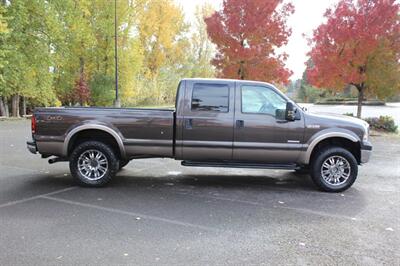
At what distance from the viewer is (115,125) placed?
22.3 feet

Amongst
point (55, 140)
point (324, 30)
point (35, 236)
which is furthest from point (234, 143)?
point (324, 30)

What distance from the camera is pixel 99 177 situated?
22.4ft

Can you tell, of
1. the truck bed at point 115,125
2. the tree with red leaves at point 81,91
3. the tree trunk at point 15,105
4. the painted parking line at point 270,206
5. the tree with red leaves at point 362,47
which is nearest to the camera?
the painted parking line at point 270,206

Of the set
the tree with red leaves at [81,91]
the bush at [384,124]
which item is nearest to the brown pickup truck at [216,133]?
the bush at [384,124]

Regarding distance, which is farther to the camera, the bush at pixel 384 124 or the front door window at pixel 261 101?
the bush at pixel 384 124

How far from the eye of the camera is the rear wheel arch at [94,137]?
6.74 metres

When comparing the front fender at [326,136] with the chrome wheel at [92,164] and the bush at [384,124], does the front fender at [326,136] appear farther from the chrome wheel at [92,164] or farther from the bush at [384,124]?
the bush at [384,124]

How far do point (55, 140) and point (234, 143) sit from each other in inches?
124

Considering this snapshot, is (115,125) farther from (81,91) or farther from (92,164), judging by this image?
(81,91)

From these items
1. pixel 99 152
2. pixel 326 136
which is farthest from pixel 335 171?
pixel 99 152

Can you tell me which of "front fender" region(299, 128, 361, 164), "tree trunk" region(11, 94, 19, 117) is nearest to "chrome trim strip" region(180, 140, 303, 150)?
"front fender" region(299, 128, 361, 164)

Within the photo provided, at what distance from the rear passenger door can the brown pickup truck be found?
0.02 metres

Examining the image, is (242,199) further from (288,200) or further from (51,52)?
(51,52)

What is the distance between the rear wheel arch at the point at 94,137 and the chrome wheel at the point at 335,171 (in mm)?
3609
